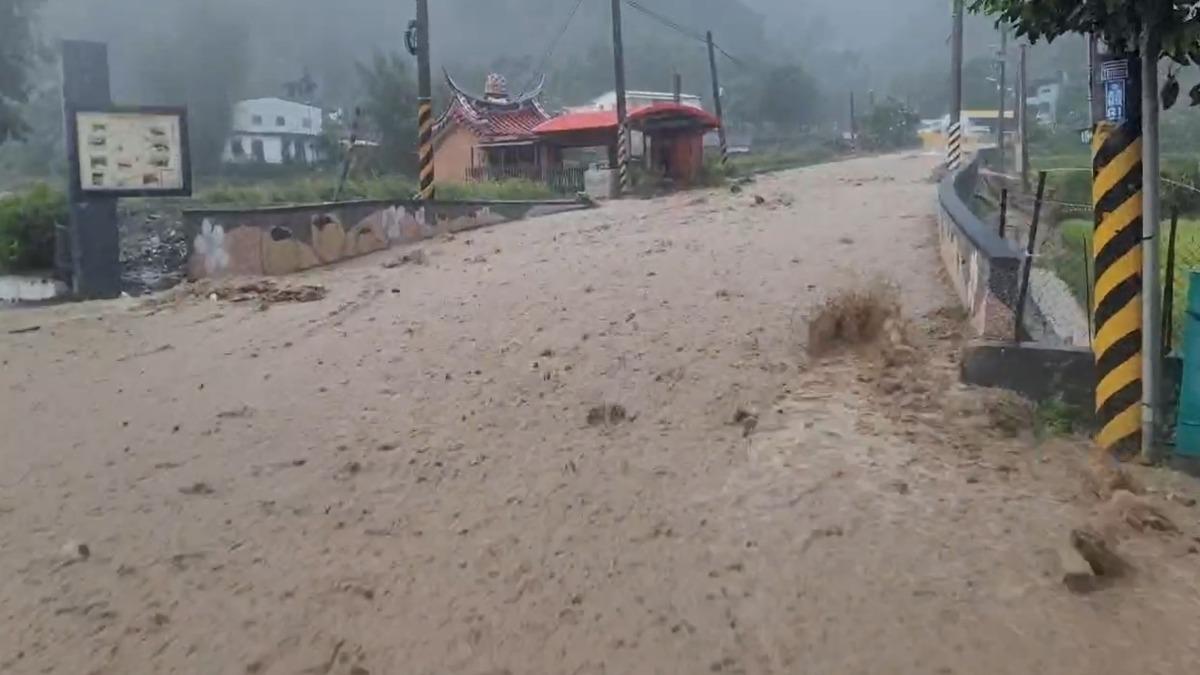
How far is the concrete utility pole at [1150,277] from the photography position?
5848 millimetres

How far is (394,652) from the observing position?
13.8 feet

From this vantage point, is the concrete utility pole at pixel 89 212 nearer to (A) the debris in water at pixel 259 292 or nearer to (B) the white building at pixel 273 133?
(A) the debris in water at pixel 259 292

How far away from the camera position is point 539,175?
34031 mm

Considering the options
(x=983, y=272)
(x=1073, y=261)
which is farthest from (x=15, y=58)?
(x=983, y=272)

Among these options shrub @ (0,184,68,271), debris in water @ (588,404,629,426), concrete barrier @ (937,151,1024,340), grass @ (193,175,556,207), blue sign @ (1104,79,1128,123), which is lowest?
debris in water @ (588,404,629,426)

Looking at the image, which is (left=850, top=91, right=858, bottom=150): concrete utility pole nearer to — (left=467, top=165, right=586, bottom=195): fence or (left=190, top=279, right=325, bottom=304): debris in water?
(left=467, top=165, right=586, bottom=195): fence

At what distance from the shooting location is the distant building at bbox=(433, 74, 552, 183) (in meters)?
35.1

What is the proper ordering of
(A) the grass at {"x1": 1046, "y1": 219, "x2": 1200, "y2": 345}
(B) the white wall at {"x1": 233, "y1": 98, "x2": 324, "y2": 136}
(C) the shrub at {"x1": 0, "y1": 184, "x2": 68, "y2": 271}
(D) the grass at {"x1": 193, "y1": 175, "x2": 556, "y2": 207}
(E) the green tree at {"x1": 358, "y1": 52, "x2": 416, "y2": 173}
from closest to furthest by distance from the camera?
(A) the grass at {"x1": 1046, "y1": 219, "x2": 1200, "y2": 345}
(C) the shrub at {"x1": 0, "y1": 184, "x2": 68, "y2": 271}
(D) the grass at {"x1": 193, "y1": 175, "x2": 556, "y2": 207}
(E) the green tree at {"x1": 358, "y1": 52, "x2": 416, "y2": 173}
(B) the white wall at {"x1": 233, "y1": 98, "x2": 324, "y2": 136}

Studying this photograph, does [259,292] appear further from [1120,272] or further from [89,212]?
[1120,272]

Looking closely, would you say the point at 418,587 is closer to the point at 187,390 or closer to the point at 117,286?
the point at 187,390

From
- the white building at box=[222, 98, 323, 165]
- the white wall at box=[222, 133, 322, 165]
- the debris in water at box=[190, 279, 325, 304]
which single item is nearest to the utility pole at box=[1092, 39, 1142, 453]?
the debris in water at box=[190, 279, 325, 304]

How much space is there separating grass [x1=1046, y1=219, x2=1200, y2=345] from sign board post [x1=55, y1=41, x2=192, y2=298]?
1015cm

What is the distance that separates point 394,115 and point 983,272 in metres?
35.3

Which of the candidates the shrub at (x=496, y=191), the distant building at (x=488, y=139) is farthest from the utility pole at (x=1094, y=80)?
the distant building at (x=488, y=139)
